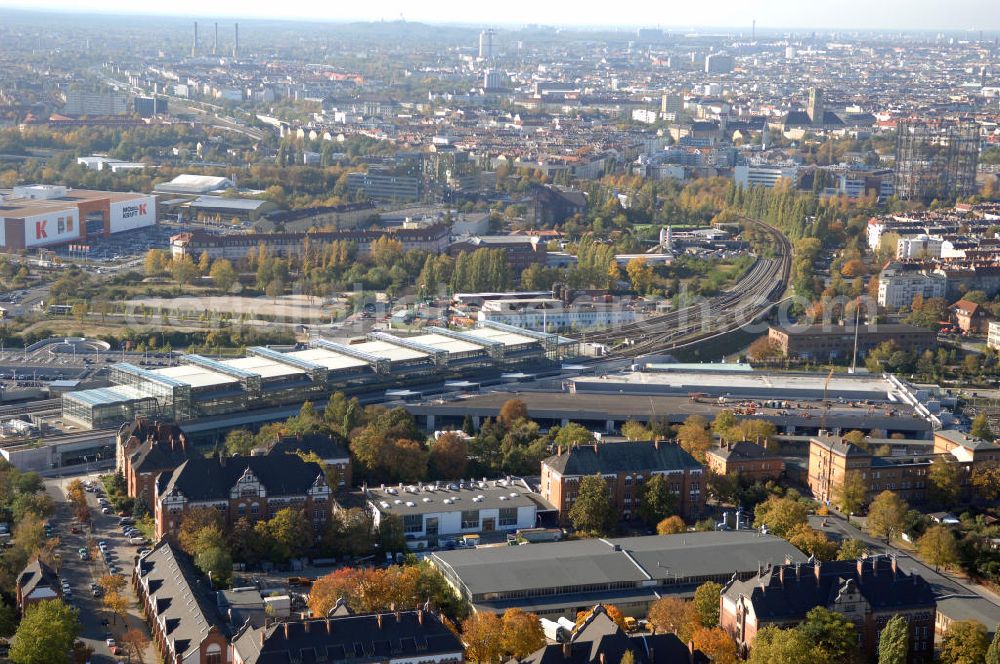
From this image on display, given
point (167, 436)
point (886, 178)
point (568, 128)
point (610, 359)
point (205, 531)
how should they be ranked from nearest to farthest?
point (205, 531), point (167, 436), point (610, 359), point (886, 178), point (568, 128)

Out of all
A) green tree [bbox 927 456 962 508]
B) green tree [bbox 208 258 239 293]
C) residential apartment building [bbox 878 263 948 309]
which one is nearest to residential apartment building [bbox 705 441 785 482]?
green tree [bbox 927 456 962 508]

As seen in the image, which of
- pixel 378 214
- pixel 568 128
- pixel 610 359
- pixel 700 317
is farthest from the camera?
pixel 568 128

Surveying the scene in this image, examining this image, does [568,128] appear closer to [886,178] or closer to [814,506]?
[886,178]

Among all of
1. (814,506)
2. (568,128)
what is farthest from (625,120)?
(814,506)

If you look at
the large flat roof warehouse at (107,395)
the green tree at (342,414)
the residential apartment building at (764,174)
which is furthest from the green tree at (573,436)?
the residential apartment building at (764,174)

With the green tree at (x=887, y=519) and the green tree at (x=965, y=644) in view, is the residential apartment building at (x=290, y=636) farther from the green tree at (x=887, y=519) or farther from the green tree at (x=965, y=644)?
the green tree at (x=887, y=519)

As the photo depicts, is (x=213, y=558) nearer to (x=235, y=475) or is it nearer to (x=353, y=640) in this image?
(x=235, y=475)

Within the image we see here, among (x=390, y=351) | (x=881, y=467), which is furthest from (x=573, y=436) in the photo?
(x=390, y=351)
